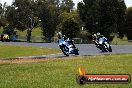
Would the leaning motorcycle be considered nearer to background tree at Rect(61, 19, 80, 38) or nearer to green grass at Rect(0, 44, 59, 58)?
green grass at Rect(0, 44, 59, 58)

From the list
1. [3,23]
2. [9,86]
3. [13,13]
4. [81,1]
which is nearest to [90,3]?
[81,1]

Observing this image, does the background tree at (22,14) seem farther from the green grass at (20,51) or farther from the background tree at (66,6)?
the green grass at (20,51)

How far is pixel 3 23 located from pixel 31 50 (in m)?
68.5

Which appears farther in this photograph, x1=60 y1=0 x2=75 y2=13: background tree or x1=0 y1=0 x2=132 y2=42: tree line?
x1=60 y1=0 x2=75 y2=13: background tree

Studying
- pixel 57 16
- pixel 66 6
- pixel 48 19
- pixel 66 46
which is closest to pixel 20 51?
pixel 66 46

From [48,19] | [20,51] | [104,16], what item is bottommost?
[20,51]

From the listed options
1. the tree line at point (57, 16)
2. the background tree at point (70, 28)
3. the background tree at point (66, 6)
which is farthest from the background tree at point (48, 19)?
the background tree at point (66, 6)

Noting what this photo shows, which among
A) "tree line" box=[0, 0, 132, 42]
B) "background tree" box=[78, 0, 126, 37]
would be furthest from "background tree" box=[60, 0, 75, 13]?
"background tree" box=[78, 0, 126, 37]

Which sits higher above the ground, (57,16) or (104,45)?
(57,16)

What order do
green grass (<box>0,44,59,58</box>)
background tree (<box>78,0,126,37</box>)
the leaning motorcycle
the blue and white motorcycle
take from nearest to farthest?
the blue and white motorcycle < green grass (<box>0,44,59,58</box>) < the leaning motorcycle < background tree (<box>78,0,126,37</box>)

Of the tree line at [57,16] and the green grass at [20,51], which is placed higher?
the tree line at [57,16]

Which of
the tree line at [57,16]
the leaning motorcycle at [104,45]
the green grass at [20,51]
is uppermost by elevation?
the tree line at [57,16]

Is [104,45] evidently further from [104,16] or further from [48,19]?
[48,19]

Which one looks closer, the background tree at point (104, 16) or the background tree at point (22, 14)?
the background tree at point (104, 16)
